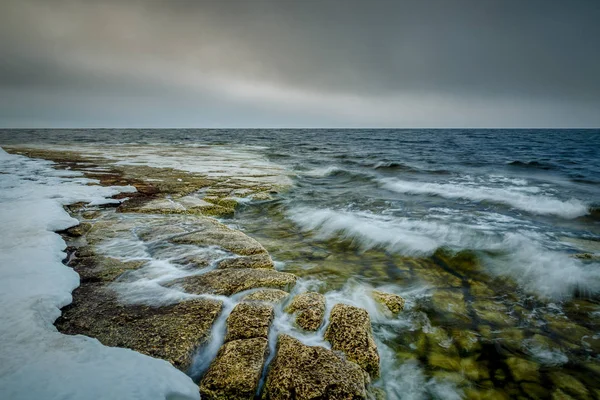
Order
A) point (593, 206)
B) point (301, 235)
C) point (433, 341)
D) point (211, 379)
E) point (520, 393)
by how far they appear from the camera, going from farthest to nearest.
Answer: point (593, 206) → point (301, 235) → point (433, 341) → point (520, 393) → point (211, 379)

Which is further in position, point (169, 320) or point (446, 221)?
point (446, 221)

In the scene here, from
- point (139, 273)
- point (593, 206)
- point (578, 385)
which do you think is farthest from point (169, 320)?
point (593, 206)

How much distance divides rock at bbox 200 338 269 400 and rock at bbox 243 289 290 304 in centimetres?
89

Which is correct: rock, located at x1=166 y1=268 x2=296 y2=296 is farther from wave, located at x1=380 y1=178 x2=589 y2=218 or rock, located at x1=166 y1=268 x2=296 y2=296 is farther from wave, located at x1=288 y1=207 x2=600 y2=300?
wave, located at x1=380 y1=178 x2=589 y2=218

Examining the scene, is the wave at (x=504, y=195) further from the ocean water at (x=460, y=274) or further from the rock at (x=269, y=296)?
the rock at (x=269, y=296)

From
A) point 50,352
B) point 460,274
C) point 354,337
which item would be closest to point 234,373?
point 354,337

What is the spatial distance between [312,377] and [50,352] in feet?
7.56

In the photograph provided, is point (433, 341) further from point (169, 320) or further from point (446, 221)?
point (446, 221)

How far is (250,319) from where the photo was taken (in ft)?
11.1

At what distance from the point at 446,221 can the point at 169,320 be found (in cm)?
809

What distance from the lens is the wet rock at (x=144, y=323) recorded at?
2.98m

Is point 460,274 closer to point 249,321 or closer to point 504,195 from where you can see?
point 249,321

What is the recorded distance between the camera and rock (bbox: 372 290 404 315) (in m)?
4.43

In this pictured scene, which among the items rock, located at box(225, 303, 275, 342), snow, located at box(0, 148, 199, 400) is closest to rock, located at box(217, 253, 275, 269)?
rock, located at box(225, 303, 275, 342)
